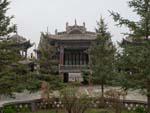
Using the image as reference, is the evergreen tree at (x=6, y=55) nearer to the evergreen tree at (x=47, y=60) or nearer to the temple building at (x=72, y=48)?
the evergreen tree at (x=47, y=60)

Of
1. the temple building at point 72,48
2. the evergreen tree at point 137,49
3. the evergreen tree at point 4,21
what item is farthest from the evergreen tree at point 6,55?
the temple building at point 72,48

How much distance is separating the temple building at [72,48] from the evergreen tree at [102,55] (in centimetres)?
1629

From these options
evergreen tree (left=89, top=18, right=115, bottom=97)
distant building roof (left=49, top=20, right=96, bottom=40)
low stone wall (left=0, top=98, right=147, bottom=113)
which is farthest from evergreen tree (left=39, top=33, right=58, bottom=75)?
distant building roof (left=49, top=20, right=96, bottom=40)

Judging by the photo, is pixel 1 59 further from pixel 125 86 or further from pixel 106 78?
pixel 106 78

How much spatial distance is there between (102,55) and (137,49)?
32.5 ft

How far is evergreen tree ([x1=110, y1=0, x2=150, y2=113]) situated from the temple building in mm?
26611

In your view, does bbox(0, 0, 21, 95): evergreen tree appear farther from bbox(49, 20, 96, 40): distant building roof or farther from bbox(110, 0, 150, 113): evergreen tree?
bbox(49, 20, 96, 40): distant building roof

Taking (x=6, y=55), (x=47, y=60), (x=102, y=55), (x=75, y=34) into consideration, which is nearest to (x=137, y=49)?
(x=6, y=55)

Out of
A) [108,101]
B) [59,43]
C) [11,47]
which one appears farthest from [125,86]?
[59,43]

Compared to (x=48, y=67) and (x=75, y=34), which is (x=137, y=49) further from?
(x=75, y=34)

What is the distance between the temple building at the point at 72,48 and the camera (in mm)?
46719

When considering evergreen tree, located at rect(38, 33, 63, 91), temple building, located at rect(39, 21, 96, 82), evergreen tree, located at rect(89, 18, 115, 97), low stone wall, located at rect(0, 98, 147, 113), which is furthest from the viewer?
temple building, located at rect(39, 21, 96, 82)

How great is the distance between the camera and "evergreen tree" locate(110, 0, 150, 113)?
18.3 m

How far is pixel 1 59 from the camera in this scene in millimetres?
21719
